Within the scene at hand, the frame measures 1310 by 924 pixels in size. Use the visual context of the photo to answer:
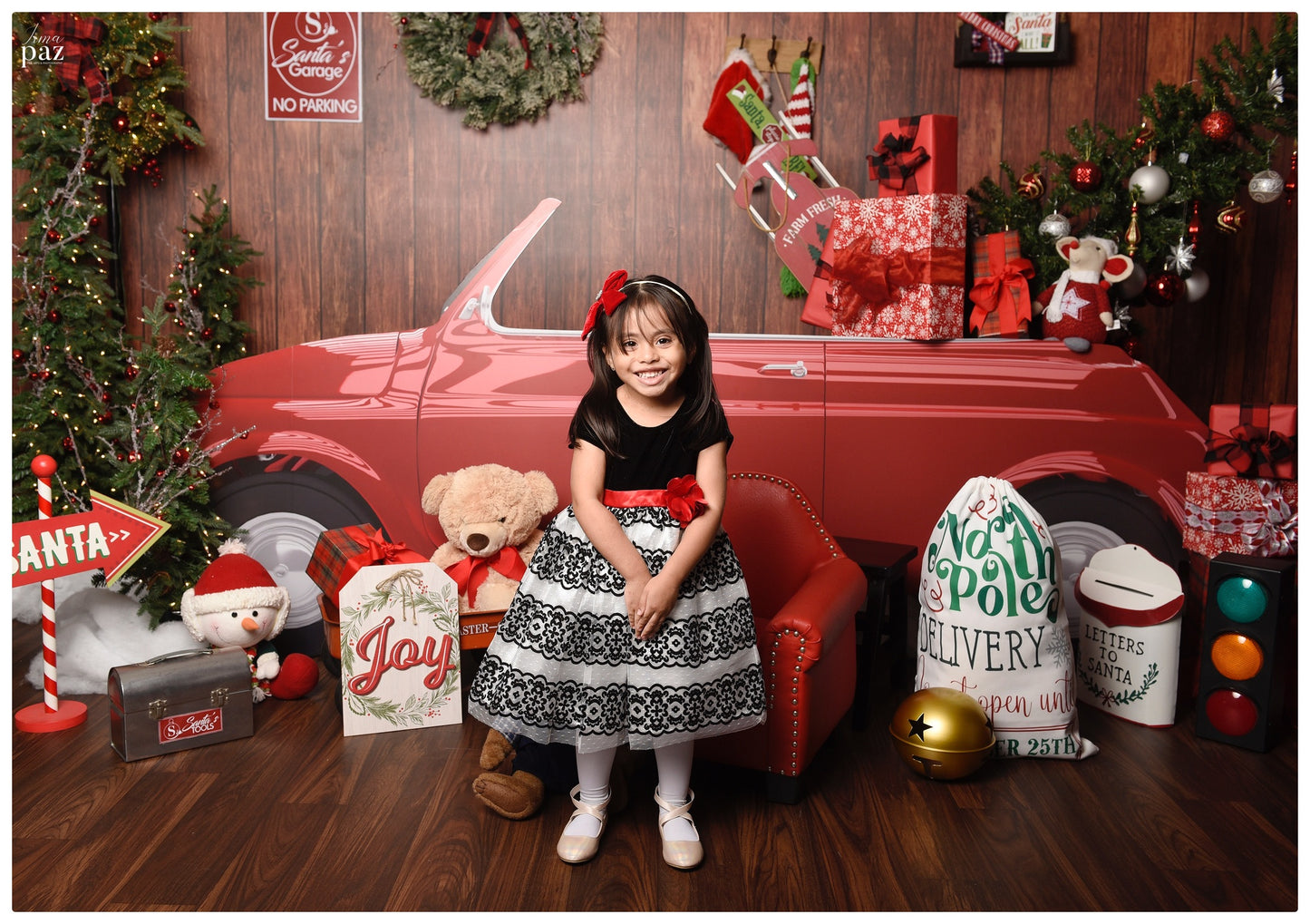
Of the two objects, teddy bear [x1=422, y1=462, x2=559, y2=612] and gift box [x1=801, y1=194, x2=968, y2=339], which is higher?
gift box [x1=801, y1=194, x2=968, y2=339]

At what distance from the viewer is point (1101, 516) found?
3094mm

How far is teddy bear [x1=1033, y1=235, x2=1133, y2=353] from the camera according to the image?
9.64 feet

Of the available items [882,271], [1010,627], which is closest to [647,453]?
[1010,627]

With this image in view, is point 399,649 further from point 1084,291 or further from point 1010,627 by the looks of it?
point 1084,291

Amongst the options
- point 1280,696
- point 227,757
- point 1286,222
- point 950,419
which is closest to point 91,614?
point 227,757

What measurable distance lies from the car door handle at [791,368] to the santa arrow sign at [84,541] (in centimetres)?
189

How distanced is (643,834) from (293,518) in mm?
1855

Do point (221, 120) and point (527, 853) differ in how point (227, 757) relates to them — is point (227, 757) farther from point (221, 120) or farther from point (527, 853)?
point (221, 120)

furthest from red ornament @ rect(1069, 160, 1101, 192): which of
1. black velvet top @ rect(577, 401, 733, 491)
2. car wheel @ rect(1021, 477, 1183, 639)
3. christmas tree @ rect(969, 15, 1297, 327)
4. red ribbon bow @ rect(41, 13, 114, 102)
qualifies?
red ribbon bow @ rect(41, 13, 114, 102)

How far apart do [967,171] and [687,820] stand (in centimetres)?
254

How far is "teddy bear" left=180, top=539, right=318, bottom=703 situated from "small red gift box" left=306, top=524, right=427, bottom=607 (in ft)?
0.54

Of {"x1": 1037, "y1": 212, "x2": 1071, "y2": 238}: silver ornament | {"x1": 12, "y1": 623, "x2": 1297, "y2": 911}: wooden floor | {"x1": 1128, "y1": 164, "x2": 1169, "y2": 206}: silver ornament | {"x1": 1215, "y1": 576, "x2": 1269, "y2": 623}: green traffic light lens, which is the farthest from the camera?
{"x1": 1037, "y1": 212, "x2": 1071, "y2": 238}: silver ornament

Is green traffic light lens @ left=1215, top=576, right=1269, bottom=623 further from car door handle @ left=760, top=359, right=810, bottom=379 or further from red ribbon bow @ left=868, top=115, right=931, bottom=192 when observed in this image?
red ribbon bow @ left=868, top=115, right=931, bottom=192

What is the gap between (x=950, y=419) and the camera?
10.0 feet
